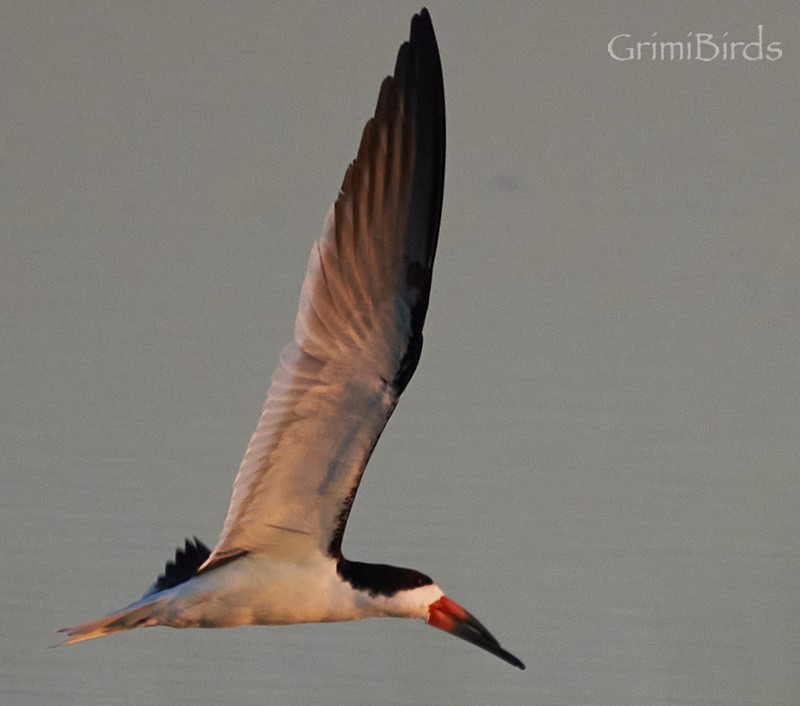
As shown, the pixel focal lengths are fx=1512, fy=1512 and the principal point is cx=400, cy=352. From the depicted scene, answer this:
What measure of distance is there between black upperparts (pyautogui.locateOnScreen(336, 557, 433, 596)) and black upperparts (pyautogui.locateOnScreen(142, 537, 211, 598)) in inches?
6.9

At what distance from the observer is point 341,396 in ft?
4.89

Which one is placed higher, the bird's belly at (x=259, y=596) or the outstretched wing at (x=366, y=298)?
the outstretched wing at (x=366, y=298)

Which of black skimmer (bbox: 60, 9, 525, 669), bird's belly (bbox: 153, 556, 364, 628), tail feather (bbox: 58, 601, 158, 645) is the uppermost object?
black skimmer (bbox: 60, 9, 525, 669)

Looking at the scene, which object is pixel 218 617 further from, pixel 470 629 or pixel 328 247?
pixel 328 247

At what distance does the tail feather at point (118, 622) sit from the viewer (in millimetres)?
1538

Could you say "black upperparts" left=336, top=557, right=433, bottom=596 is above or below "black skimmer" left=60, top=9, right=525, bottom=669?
below

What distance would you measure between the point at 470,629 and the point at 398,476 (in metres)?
0.56

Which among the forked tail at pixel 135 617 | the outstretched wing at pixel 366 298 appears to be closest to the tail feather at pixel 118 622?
the forked tail at pixel 135 617

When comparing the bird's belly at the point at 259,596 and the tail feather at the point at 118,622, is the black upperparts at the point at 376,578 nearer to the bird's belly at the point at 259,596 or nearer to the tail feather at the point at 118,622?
the bird's belly at the point at 259,596

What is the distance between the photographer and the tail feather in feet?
5.05

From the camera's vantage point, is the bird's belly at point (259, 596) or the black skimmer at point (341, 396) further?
the bird's belly at point (259, 596)

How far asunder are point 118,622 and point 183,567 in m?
0.17

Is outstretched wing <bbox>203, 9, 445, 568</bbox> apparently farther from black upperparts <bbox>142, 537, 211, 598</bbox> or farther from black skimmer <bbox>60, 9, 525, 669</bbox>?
black upperparts <bbox>142, 537, 211, 598</bbox>

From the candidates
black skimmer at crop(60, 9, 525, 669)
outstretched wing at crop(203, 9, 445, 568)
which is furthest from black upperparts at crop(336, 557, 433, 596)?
outstretched wing at crop(203, 9, 445, 568)
